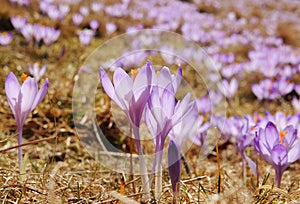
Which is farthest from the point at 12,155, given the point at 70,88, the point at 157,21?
the point at 157,21

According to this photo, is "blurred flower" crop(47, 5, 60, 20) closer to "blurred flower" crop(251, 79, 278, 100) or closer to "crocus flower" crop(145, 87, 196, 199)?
"blurred flower" crop(251, 79, 278, 100)

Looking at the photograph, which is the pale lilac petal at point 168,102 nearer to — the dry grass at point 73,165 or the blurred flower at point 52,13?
the dry grass at point 73,165

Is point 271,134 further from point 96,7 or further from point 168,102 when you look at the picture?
point 96,7

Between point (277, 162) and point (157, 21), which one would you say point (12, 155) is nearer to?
point (277, 162)

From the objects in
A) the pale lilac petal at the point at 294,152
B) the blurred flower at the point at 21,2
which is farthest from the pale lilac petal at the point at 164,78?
the blurred flower at the point at 21,2

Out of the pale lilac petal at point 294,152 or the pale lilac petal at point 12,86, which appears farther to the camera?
the pale lilac petal at point 294,152

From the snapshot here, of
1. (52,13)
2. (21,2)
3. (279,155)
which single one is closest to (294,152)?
(279,155)

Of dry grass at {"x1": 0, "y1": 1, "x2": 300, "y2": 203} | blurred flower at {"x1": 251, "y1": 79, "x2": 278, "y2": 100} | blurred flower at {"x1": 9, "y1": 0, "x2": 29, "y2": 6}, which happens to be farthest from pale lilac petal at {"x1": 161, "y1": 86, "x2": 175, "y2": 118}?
blurred flower at {"x1": 9, "y1": 0, "x2": 29, "y2": 6}
